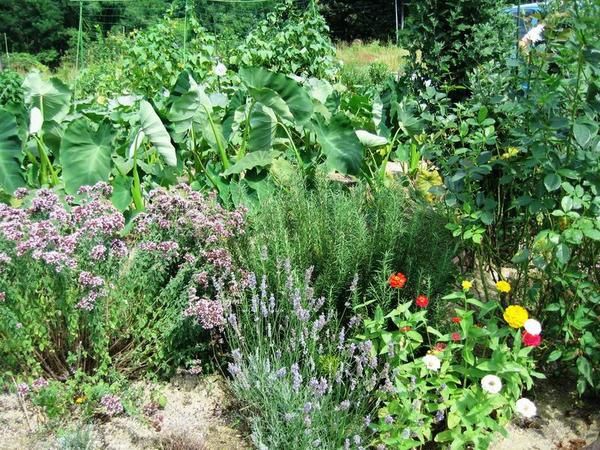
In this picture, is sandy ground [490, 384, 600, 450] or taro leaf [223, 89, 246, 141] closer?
sandy ground [490, 384, 600, 450]

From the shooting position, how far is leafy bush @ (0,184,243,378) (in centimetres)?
224

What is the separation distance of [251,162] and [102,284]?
148cm

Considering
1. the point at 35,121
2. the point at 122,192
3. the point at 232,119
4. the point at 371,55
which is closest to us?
the point at 122,192

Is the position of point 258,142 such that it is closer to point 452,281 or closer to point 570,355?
point 452,281

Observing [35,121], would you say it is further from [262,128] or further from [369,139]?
[369,139]

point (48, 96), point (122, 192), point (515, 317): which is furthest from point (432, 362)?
point (48, 96)

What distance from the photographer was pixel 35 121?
11.9 feet

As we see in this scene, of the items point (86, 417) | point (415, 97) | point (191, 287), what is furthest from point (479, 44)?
point (86, 417)

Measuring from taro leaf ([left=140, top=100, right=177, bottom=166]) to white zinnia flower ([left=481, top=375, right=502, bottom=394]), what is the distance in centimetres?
227

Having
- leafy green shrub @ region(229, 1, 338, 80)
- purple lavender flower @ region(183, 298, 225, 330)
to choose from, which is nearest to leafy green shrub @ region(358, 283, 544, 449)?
purple lavender flower @ region(183, 298, 225, 330)

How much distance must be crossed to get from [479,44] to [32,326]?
2.76m

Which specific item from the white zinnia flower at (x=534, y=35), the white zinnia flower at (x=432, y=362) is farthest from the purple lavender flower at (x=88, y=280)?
the white zinnia flower at (x=534, y=35)

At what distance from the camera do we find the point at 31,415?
7.62ft

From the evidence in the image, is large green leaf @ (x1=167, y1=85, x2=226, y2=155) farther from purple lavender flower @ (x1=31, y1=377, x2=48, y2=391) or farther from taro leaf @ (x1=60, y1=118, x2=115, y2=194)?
purple lavender flower @ (x1=31, y1=377, x2=48, y2=391)
